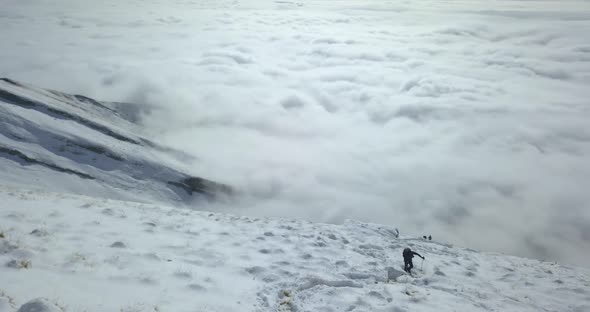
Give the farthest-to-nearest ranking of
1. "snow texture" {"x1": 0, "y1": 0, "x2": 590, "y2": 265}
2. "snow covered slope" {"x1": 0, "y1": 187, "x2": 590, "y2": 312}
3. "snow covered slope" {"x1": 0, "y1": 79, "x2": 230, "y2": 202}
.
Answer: "snow texture" {"x1": 0, "y1": 0, "x2": 590, "y2": 265}
"snow covered slope" {"x1": 0, "y1": 79, "x2": 230, "y2": 202}
"snow covered slope" {"x1": 0, "y1": 187, "x2": 590, "y2": 312}

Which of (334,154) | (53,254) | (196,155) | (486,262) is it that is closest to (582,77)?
(334,154)

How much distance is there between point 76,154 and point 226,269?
32.8 metres

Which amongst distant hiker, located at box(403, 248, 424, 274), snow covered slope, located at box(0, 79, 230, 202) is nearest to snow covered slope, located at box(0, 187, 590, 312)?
distant hiker, located at box(403, 248, 424, 274)

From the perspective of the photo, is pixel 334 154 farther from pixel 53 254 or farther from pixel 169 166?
pixel 53 254

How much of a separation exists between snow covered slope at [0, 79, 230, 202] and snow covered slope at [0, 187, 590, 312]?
58.4 feet

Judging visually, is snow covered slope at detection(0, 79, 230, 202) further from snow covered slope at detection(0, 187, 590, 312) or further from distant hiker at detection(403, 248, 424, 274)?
distant hiker at detection(403, 248, 424, 274)

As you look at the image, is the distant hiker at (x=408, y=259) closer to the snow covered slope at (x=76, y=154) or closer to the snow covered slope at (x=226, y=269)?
the snow covered slope at (x=226, y=269)

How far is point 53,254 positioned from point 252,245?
679 centimetres

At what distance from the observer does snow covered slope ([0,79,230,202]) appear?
107ft

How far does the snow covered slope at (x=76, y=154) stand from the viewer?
3259cm

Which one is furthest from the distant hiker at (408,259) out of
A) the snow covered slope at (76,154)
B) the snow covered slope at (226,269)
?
the snow covered slope at (76,154)

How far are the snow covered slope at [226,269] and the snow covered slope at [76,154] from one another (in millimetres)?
17795

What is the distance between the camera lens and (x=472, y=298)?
13383 mm

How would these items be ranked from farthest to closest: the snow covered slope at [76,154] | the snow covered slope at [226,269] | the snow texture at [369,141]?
the snow texture at [369,141]
the snow covered slope at [76,154]
the snow covered slope at [226,269]
